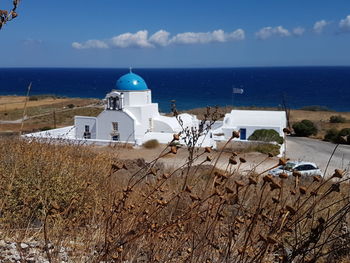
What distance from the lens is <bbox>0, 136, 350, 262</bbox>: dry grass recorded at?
2.21 m

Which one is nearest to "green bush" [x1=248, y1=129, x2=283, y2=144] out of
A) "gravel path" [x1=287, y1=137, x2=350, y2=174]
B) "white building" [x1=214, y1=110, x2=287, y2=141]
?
"white building" [x1=214, y1=110, x2=287, y2=141]

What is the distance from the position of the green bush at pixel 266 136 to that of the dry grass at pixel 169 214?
20.6 meters

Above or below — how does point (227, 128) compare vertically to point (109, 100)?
below

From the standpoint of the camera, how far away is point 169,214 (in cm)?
409

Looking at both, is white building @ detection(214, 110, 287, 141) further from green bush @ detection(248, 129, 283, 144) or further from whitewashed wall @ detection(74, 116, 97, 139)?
whitewashed wall @ detection(74, 116, 97, 139)

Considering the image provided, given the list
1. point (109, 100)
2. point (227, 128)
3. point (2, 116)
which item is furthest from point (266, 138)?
point (2, 116)

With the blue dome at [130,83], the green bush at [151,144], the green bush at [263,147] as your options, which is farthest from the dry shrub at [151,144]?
the blue dome at [130,83]

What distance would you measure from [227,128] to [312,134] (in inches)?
434

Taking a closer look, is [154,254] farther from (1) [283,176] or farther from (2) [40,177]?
(2) [40,177]

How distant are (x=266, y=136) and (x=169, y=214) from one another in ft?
80.4

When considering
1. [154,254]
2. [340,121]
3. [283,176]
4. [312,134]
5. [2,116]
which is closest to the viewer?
[283,176]

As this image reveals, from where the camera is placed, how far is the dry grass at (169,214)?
7.27ft

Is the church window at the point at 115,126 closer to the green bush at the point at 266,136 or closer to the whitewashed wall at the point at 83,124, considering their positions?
the whitewashed wall at the point at 83,124

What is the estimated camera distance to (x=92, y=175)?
635 centimetres
